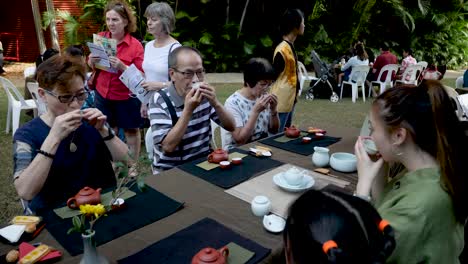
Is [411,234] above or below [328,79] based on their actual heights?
above

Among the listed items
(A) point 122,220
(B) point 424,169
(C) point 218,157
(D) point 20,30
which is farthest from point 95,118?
(D) point 20,30

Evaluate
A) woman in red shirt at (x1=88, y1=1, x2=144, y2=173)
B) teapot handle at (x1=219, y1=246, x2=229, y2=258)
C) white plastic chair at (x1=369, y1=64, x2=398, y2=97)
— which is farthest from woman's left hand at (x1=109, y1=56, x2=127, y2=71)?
white plastic chair at (x1=369, y1=64, x2=398, y2=97)

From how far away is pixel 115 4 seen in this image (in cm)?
323

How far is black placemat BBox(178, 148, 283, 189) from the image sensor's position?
1.76 m

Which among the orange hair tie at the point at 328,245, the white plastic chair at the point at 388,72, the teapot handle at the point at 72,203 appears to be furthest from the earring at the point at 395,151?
the white plastic chair at the point at 388,72

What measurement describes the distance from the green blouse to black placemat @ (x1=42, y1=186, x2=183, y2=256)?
0.87m

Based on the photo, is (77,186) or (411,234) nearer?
(411,234)

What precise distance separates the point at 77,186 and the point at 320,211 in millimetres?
1388

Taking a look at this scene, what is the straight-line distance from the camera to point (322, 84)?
827cm

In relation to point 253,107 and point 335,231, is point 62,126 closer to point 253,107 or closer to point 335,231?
point 335,231

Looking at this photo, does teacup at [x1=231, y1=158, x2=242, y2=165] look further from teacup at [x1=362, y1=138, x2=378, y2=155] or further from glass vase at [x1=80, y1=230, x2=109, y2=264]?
glass vase at [x1=80, y1=230, x2=109, y2=264]

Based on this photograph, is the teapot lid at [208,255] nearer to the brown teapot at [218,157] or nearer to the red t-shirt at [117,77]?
the brown teapot at [218,157]

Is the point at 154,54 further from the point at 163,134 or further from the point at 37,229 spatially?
the point at 37,229

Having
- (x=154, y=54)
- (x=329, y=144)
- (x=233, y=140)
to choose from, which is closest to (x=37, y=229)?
(x=233, y=140)
